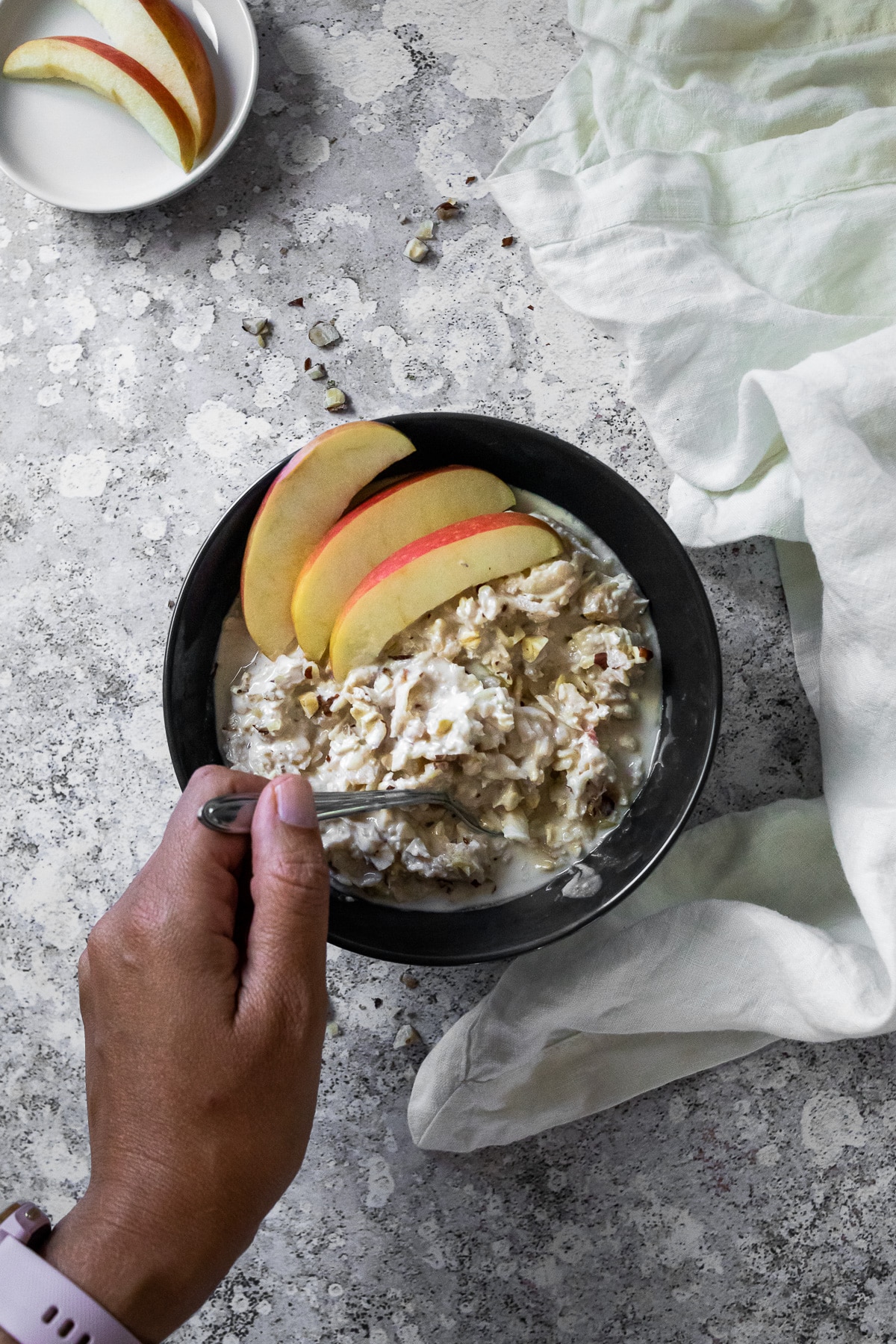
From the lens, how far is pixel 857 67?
4.45 feet

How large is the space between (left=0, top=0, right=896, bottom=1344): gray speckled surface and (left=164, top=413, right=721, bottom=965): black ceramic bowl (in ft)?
0.58

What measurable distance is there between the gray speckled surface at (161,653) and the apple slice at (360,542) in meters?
0.26

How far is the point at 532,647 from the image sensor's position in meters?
1.18

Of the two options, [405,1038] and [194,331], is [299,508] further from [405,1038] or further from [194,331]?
[405,1038]

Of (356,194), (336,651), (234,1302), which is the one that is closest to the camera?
(336,651)

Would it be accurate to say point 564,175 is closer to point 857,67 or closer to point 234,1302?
point 857,67

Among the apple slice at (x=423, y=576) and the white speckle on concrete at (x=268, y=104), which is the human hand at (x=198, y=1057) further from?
the white speckle on concrete at (x=268, y=104)

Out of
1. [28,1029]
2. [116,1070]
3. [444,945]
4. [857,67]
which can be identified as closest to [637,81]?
[857,67]

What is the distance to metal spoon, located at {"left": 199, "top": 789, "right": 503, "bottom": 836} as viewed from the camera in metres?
0.98

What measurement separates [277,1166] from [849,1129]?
2.49 feet

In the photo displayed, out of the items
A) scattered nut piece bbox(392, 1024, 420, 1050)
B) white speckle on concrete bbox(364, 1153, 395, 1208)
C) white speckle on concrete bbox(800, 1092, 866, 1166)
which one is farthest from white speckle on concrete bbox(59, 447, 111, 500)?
white speckle on concrete bbox(800, 1092, 866, 1166)

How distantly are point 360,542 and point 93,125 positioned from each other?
790mm

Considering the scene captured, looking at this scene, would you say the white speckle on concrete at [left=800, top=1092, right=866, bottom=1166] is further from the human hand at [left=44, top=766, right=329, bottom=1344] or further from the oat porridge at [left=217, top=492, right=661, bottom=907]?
the human hand at [left=44, top=766, right=329, bottom=1344]

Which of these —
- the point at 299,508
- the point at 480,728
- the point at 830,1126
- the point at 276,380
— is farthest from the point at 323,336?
the point at 830,1126
